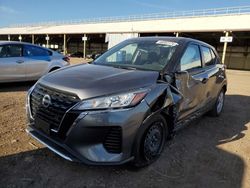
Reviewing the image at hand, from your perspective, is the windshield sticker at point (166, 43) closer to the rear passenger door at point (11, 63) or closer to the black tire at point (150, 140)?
the black tire at point (150, 140)

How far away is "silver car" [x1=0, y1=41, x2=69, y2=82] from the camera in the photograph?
769 cm

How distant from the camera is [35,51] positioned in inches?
332

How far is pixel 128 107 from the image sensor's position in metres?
3.06

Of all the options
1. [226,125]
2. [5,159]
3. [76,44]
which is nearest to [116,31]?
[76,44]

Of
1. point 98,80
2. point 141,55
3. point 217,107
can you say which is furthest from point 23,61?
point 217,107

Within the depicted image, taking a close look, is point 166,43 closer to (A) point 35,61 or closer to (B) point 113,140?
(B) point 113,140

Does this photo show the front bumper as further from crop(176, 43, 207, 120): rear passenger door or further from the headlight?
crop(176, 43, 207, 120): rear passenger door

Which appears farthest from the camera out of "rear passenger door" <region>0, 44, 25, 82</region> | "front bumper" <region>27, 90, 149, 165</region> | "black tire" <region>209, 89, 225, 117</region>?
"rear passenger door" <region>0, 44, 25, 82</region>

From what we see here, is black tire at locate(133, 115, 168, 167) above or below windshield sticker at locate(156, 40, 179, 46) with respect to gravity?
below

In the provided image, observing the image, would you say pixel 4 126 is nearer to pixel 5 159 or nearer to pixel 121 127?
pixel 5 159

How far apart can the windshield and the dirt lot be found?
136 centimetres

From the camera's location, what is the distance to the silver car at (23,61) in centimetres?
769

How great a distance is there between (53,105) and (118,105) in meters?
0.77

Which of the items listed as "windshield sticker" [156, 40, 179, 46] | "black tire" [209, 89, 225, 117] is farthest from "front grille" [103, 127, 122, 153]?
"black tire" [209, 89, 225, 117]
